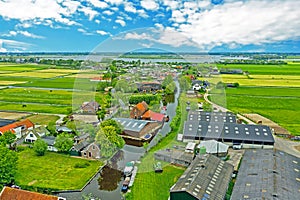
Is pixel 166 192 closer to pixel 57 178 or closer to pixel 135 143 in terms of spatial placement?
pixel 57 178

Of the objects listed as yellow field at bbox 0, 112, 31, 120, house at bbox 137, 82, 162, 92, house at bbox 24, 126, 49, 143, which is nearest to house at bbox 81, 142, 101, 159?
house at bbox 24, 126, 49, 143

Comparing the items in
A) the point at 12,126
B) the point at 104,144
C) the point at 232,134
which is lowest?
the point at 12,126

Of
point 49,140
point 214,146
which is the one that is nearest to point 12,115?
point 49,140

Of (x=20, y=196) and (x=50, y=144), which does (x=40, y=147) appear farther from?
(x=20, y=196)

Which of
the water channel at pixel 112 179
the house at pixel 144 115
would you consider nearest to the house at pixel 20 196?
the water channel at pixel 112 179

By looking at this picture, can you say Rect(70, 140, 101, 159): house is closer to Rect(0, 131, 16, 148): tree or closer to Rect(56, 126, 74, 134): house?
Rect(56, 126, 74, 134): house

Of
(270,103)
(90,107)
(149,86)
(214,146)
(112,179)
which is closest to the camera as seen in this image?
(112,179)

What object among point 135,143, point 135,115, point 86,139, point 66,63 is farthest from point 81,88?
point 66,63

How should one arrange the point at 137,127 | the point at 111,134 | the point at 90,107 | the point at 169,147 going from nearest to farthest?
the point at 111,134, the point at 169,147, the point at 137,127, the point at 90,107
